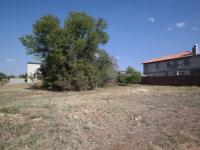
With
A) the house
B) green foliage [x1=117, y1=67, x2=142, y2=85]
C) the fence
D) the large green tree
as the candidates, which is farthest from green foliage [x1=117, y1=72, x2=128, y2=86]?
the house

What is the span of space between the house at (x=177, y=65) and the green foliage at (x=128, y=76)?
8563 millimetres

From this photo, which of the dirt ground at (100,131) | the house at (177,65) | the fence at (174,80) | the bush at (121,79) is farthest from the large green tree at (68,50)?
the house at (177,65)

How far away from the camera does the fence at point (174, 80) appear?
25.7 meters

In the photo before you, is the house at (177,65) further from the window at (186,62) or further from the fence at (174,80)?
the fence at (174,80)

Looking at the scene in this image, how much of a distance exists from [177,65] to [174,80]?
30.6ft

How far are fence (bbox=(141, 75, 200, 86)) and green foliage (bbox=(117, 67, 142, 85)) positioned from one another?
7.02 ft

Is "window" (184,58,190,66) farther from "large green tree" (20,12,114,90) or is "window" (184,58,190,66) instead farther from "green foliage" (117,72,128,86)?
"large green tree" (20,12,114,90)

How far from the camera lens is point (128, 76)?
3228 centimetres

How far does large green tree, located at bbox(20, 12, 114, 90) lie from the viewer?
71.6 ft

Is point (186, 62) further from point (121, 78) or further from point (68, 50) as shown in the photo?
point (68, 50)

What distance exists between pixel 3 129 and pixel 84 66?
17.2 m

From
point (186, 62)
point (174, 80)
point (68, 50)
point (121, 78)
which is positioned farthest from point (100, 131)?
point (186, 62)

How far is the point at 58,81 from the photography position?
70.1 ft

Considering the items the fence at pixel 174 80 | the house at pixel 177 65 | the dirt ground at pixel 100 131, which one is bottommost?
the dirt ground at pixel 100 131
